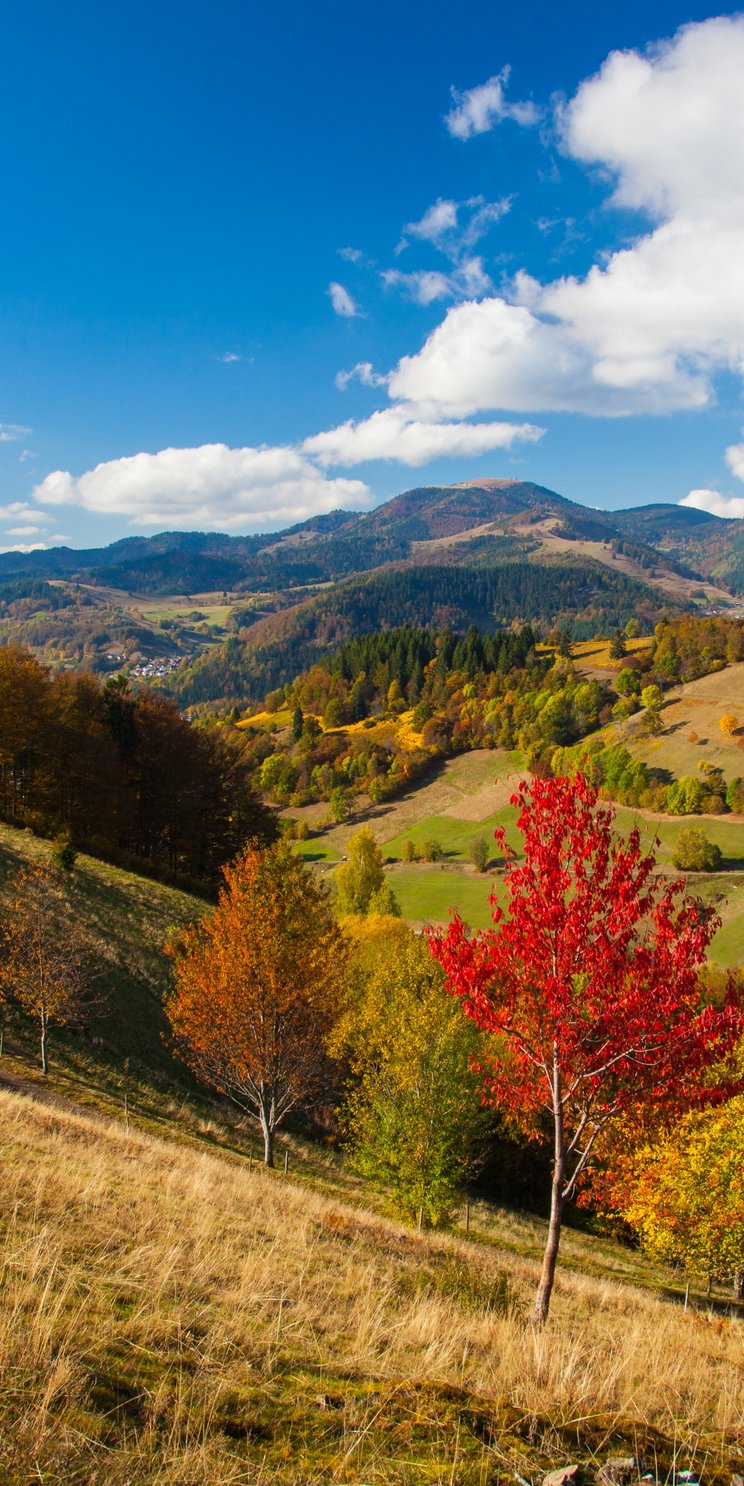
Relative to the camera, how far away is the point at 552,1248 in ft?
40.7

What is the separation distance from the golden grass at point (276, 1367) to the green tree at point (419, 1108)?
38.0ft

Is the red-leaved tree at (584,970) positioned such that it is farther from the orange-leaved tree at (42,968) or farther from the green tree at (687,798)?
the green tree at (687,798)

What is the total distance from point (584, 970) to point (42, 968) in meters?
20.4

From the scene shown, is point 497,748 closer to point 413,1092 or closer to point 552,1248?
point 413,1092

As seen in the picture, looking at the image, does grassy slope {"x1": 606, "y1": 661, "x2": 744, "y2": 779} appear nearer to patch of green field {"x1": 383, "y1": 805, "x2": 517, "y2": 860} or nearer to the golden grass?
patch of green field {"x1": 383, "y1": 805, "x2": 517, "y2": 860}

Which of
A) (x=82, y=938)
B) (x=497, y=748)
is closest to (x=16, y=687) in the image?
(x=82, y=938)

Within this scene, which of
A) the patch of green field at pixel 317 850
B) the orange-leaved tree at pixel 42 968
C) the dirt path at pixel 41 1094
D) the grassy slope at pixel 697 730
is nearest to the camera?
the dirt path at pixel 41 1094

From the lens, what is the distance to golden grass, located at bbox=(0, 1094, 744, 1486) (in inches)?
194

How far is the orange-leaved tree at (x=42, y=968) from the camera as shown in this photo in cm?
2486

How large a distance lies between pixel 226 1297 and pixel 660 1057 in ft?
27.2

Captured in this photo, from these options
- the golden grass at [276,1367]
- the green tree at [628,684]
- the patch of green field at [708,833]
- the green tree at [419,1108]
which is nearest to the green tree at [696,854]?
the patch of green field at [708,833]

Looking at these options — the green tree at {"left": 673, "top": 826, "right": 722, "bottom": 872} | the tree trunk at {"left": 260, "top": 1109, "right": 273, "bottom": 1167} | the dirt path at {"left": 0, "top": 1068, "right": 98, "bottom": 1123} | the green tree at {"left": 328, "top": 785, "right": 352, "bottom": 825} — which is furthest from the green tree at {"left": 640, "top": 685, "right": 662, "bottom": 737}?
the dirt path at {"left": 0, "top": 1068, "right": 98, "bottom": 1123}

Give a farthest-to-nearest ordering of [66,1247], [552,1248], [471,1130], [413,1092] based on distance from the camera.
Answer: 1. [471,1130]
2. [413,1092]
3. [552,1248]
4. [66,1247]

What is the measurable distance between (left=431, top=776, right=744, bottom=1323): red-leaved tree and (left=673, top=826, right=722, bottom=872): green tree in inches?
4188
